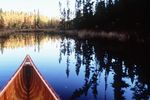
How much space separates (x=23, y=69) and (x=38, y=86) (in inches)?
84.4

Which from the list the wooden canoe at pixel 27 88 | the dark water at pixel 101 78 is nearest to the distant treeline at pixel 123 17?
the dark water at pixel 101 78

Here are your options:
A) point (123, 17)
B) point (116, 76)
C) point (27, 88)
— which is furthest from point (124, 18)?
point (27, 88)

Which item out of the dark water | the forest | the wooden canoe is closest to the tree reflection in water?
the dark water

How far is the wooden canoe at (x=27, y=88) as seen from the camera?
10828 mm

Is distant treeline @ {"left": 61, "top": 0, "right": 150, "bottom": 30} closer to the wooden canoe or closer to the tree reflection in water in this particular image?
the tree reflection in water

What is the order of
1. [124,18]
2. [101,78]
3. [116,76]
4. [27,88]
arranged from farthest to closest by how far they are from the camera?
[124,18], [116,76], [101,78], [27,88]

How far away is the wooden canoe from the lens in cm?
1083

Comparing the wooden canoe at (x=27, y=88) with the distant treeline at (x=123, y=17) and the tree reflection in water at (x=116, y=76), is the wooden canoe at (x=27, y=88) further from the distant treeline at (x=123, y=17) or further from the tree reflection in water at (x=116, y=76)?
the distant treeline at (x=123, y=17)

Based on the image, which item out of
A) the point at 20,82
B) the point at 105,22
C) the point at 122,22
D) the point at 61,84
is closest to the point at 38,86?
the point at 20,82

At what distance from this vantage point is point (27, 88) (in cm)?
1231

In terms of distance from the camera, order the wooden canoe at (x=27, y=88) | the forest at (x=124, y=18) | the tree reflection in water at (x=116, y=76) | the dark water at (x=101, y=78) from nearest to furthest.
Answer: the wooden canoe at (x=27, y=88) < the dark water at (x=101, y=78) < the tree reflection in water at (x=116, y=76) < the forest at (x=124, y=18)

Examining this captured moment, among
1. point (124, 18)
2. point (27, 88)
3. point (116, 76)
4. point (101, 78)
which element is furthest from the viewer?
point (124, 18)

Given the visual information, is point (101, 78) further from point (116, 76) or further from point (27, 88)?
point (27, 88)

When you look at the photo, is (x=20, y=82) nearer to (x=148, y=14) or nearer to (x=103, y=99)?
(x=103, y=99)
